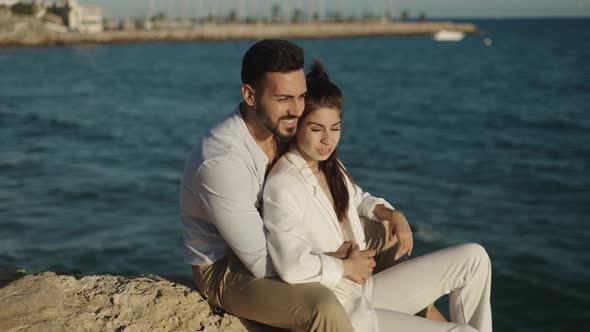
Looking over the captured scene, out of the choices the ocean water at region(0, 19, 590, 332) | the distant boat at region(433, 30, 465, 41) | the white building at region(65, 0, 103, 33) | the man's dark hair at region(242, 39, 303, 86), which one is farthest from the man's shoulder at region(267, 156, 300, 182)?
the distant boat at region(433, 30, 465, 41)

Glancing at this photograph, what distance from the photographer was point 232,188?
297 cm

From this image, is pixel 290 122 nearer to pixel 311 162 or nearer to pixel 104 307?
pixel 311 162

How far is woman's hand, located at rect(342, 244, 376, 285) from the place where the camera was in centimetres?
312

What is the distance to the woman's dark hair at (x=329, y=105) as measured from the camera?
10.9ft

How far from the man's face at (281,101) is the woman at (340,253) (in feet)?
0.31

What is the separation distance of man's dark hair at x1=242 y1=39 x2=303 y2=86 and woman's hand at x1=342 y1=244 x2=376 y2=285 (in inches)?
40.9

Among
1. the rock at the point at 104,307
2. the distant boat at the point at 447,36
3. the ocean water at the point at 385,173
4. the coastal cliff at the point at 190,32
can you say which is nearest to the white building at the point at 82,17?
the coastal cliff at the point at 190,32

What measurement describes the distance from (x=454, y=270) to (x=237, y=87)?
34.2 m

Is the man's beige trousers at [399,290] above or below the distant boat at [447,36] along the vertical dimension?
above

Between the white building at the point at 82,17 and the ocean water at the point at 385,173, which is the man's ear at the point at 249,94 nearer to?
the ocean water at the point at 385,173

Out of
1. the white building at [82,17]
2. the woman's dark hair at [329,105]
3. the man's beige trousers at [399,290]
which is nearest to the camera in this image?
the man's beige trousers at [399,290]

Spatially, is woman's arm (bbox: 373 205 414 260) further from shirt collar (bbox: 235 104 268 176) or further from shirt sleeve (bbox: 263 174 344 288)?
shirt collar (bbox: 235 104 268 176)

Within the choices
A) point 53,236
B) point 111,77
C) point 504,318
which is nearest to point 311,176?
point 504,318

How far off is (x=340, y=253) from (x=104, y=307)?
1.35 meters
